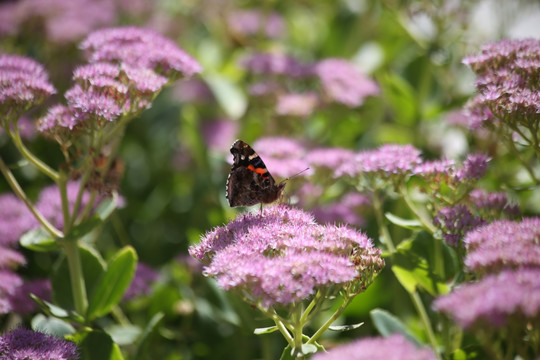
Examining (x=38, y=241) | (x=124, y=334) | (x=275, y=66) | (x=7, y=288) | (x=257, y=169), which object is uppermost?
(x=275, y=66)

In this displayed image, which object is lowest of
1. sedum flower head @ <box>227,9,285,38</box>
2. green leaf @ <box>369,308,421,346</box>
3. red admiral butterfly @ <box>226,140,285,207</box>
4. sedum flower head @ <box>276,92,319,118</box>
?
green leaf @ <box>369,308,421,346</box>

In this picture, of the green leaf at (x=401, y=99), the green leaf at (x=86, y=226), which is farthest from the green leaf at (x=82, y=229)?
the green leaf at (x=401, y=99)

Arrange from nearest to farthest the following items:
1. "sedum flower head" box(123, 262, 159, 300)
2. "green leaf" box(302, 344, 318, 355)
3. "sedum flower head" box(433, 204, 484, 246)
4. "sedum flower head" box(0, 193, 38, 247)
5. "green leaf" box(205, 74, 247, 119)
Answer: "green leaf" box(302, 344, 318, 355), "sedum flower head" box(433, 204, 484, 246), "sedum flower head" box(0, 193, 38, 247), "sedum flower head" box(123, 262, 159, 300), "green leaf" box(205, 74, 247, 119)

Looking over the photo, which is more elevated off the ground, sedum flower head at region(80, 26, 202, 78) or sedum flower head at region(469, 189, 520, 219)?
sedum flower head at region(80, 26, 202, 78)

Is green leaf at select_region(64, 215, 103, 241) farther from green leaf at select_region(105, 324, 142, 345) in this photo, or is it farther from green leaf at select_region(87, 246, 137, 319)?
green leaf at select_region(105, 324, 142, 345)

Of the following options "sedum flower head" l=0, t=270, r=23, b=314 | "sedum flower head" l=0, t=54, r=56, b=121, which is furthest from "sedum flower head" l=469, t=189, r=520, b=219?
"sedum flower head" l=0, t=270, r=23, b=314

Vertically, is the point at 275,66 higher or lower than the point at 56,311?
higher

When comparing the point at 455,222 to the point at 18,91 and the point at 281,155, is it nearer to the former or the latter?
the point at 281,155

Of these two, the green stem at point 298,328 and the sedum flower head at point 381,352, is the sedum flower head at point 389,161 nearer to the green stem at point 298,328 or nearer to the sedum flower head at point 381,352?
the green stem at point 298,328

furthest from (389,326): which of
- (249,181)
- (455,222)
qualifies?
(249,181)
